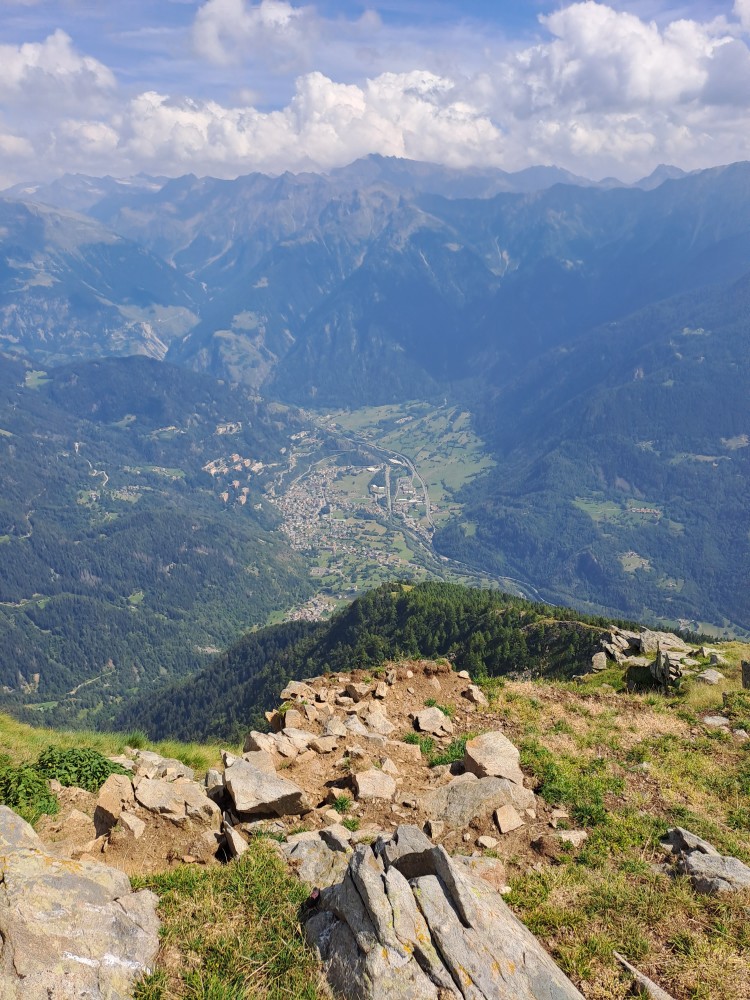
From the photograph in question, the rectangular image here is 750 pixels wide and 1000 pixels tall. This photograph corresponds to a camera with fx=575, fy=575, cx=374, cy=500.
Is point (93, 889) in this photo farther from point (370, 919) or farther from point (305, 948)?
point (370, 919)

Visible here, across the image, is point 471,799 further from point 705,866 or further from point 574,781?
Answer: point 705,866

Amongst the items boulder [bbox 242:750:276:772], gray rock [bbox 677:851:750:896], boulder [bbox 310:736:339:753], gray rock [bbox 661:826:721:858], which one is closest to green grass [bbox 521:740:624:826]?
gray rock [bbox 661:826:721:858]

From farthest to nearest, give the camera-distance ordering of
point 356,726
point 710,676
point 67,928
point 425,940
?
point 710,676 → point 356,726 → point 425,940 → point 67,928

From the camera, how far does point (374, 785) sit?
1978 centimetres

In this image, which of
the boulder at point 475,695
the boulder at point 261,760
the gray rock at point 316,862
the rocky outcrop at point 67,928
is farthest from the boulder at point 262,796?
the boulder at point 475,695

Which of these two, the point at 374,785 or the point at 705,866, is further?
the point at 374,785

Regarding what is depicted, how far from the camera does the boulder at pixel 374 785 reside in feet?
63.6

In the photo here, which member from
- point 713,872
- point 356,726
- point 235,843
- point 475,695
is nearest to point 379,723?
point 356,726

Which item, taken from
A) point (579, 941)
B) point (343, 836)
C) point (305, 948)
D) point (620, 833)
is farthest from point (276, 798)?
point (620, 833)

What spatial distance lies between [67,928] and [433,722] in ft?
56.1

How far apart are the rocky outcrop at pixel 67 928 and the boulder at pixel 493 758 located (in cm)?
1191

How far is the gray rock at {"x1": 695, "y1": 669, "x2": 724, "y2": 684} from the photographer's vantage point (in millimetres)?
32281

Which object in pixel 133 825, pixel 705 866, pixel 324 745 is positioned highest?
pixel 133 825

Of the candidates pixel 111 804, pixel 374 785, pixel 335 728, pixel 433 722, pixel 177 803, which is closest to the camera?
pixel 111 804
